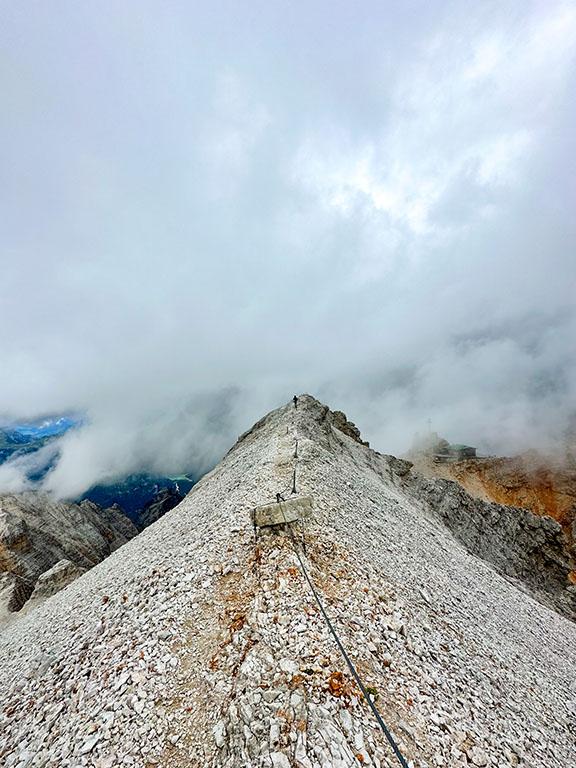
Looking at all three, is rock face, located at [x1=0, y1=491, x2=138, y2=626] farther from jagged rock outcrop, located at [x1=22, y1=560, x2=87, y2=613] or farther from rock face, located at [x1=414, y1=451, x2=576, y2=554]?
rock face, located at [x1=414, y1=451, x2=576, y2=554]

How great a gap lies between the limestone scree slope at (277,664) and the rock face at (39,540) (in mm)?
28534

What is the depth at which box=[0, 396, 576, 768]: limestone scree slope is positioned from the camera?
5547 mm

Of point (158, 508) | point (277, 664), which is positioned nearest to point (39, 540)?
point (277, 664)

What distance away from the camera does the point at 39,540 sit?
177 ft

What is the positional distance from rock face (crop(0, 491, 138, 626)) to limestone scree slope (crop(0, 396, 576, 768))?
28.5m

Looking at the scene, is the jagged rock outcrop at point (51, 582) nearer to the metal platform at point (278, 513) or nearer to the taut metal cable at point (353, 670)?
the metal platform at point (278, 513)

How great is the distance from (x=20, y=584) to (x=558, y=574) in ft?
219

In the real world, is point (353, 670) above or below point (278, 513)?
below

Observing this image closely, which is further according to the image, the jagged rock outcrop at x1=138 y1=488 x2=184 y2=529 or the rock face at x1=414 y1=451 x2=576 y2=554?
the jagged rock outcrop at x1=138 y1=488 x2=184 y2=529

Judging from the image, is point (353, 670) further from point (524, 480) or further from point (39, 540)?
point (524, 480)

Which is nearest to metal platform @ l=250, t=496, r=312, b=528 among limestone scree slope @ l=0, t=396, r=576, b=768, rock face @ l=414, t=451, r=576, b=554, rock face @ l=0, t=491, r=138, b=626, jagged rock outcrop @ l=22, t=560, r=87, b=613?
limestone scree slope @ l=0, t=396, r=576, b=768

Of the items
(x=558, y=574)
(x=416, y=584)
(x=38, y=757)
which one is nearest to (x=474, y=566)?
(x=416, y=584)

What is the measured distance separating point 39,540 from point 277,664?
2745 inches

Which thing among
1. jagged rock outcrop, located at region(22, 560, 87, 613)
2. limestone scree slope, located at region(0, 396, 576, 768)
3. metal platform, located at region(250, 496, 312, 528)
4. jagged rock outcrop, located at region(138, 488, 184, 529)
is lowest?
jagged rock outcrop, located at region(22, 560, 87, 613)
